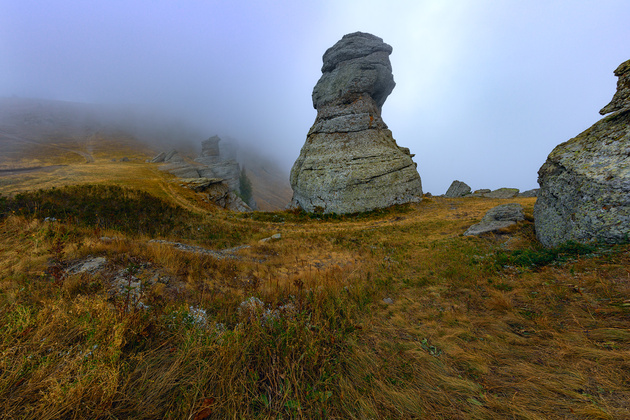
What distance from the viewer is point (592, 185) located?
642cm

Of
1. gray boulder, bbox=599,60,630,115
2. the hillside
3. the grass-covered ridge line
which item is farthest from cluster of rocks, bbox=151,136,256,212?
gray boulder, bbox=599,60,630,115

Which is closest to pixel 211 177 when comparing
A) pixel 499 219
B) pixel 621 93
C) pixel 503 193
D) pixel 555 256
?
pixel 499 219

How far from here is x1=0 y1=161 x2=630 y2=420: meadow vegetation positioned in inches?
75.2

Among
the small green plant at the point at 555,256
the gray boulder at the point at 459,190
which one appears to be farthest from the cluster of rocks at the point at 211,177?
the gray boulder at the point at 459,190

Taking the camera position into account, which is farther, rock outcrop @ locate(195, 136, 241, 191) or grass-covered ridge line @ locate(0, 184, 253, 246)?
rock outcrop @ locate(195, 136, 241, 191)

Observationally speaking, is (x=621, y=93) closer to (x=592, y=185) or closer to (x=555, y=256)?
(x=592, y=185)

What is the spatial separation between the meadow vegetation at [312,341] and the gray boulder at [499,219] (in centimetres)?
520

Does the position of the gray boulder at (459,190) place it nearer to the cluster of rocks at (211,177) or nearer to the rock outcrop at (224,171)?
the cluster of rocks at (211,177)

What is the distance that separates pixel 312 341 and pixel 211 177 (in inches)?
1884

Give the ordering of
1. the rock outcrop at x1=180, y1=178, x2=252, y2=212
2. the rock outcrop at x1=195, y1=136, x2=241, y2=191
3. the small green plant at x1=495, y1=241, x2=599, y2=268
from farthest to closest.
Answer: the rock outcrop at x1=195, y1=136, x2=241, y2=191 → the rock outcrop at x1=180, y1=178, x2=252, y2=212 → the small green plant at x1=495, y1=241, x2=599, y2=268

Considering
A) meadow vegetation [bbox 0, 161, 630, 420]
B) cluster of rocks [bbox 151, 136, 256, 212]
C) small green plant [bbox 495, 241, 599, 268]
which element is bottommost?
meadow vegetation [bbox 0, 161, 630, 420]

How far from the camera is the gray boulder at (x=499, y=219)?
10453 millimetres

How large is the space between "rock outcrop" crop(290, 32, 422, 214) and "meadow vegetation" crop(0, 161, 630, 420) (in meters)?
17.6

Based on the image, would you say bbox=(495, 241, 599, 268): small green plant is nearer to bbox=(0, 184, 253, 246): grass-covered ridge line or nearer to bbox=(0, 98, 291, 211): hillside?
bbox=(0, 184, 253, 246): grass-covered ridge line
